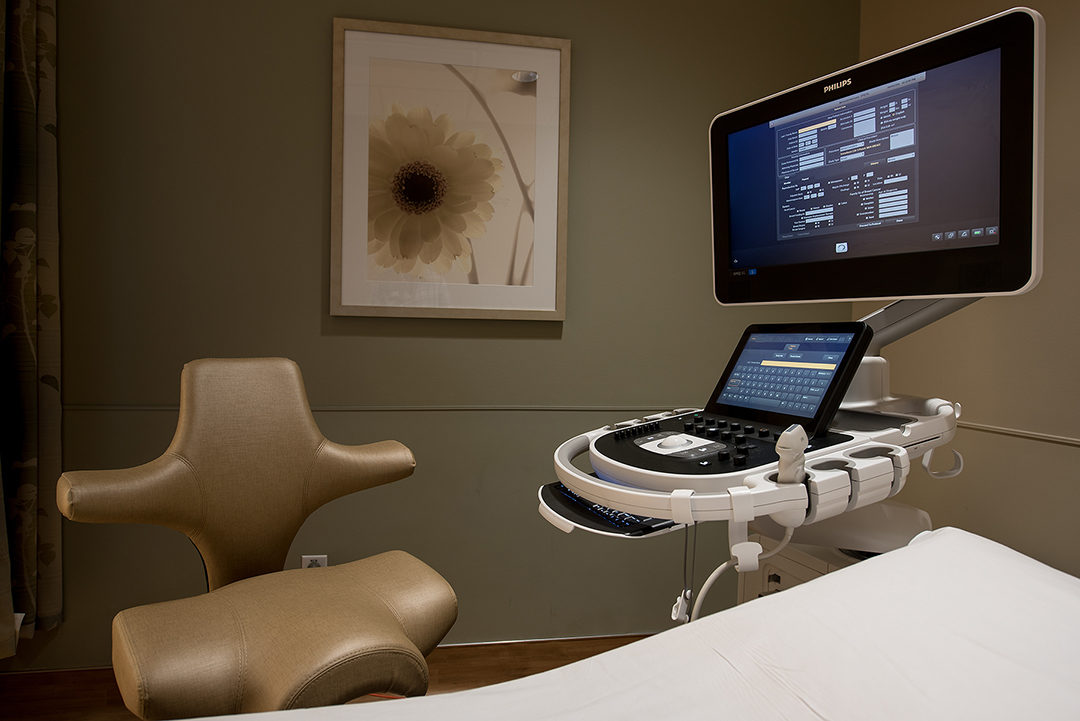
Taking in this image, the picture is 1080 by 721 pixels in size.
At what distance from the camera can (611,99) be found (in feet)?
7.70

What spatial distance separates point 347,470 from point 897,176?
4.60 ft

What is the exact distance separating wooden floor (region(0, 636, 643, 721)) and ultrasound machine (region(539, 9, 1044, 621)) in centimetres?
118

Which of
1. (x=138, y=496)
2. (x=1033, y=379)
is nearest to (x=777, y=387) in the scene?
(x=1033, y=379)

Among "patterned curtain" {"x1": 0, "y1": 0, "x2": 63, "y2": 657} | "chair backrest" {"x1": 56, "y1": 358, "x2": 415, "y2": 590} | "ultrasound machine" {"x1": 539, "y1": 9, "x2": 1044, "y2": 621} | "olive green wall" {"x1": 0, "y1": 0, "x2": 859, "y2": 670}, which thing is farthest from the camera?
"olive green wall" {"x1": 0, "y1": 0, "x2": 859, "y2": 670}

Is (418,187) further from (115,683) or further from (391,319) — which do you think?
(115,683)

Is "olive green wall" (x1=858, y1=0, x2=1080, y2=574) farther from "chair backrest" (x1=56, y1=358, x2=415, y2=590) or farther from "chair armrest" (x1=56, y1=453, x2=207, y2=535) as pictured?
"chair armrest" (x1=56, y1=453, x2=207, y2=535)

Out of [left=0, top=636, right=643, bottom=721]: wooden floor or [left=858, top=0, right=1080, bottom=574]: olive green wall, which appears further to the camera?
[left=0, top=636, right=643, bottom=721]: wooden floor

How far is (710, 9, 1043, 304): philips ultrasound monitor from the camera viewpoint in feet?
3.39

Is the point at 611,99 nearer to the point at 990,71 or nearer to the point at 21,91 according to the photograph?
the point at 990,71

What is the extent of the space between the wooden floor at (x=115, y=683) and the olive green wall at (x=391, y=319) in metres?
0.06

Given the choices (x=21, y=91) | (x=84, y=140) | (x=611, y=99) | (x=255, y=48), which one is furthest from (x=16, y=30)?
(x=611, y=99)

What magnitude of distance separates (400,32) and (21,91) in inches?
46.1

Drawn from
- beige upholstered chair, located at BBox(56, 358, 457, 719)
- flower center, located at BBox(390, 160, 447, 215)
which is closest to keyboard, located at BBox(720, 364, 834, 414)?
beige upholstered chair, located at BBox(56, 358, 457, 719)

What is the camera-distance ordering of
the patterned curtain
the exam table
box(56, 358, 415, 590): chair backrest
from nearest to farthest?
1. the exam table
2. box(56, 358, 415, 590): chair backrest
3. the patterned curtain
